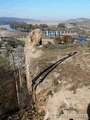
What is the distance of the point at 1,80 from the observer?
15875mm

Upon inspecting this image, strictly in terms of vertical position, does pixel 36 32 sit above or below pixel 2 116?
above

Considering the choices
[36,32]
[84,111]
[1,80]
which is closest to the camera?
[84,111]

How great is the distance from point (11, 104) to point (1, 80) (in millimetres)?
2628

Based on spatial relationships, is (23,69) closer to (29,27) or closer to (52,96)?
(52,96)

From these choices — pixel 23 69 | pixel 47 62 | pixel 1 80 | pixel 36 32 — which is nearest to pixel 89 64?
pixel 47 62

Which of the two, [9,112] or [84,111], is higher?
[84,111]

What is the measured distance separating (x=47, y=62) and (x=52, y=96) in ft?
16.7

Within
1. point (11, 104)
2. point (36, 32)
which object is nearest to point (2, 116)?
point (11, 104)

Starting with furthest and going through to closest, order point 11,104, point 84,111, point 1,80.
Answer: point 1,80 → point 11,104 → point 84,111

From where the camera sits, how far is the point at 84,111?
779 centimetres

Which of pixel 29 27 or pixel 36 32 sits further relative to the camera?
pixel 29 27

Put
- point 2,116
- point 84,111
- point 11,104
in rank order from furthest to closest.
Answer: point 11,104 < point 2,116 < point 84,111

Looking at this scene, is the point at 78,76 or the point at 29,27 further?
the point at 29,27

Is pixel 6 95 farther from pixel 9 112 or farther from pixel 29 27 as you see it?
pixel 29 27
